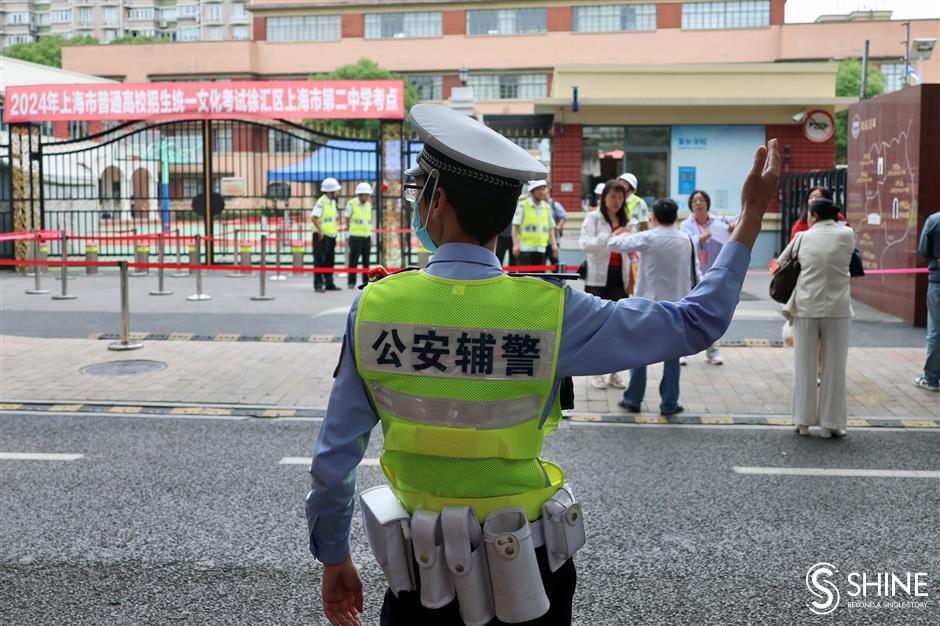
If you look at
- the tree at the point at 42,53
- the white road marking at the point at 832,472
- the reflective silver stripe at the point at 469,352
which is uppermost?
the tree at the point at 42,53

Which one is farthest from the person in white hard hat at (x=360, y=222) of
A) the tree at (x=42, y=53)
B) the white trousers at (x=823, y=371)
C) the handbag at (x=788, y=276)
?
the tree at (x=42, y=53)

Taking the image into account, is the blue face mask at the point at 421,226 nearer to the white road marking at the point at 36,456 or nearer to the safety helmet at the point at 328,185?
the white road marking at the point at 36,456

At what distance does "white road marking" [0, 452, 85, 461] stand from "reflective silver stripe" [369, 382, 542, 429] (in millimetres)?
5082

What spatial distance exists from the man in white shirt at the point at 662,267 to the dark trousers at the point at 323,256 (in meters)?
9.78

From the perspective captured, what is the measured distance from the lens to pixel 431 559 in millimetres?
2232

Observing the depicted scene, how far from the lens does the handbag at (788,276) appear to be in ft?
24.9

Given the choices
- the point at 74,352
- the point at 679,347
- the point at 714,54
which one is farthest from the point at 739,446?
the point at 714,54

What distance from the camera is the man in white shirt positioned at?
812 cm

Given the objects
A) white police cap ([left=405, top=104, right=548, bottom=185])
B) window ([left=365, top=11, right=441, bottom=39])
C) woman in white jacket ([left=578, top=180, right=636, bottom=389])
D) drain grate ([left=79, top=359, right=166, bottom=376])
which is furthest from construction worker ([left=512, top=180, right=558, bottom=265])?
window ([left=365, top=11, right=441, bottom=39])

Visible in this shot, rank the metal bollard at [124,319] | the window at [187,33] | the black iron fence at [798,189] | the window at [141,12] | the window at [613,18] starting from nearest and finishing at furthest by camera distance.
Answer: the metal bollard at [124,319]
the black iron fence at [798,189]
the window at [613,18]
the window at [187,33]
the window at [141,12]

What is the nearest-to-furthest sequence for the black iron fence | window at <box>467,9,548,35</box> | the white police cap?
the white police cap, the black iron fence, window at <box>467,9,548,35</box>

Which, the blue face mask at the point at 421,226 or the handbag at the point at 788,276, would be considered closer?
the blue face mask at the point at 421,226

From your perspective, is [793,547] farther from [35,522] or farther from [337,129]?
[337,129]

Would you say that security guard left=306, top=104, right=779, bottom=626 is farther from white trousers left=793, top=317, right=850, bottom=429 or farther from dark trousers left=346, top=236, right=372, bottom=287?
dark trousers left=346, top=236, right=372, bottom=287
